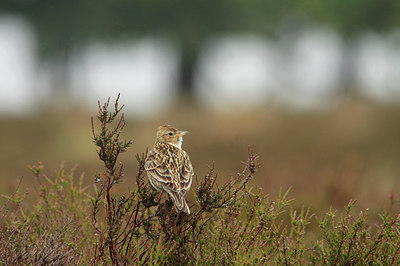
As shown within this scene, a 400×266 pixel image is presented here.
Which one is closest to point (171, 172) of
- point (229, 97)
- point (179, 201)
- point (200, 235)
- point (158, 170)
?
point (158, 170)

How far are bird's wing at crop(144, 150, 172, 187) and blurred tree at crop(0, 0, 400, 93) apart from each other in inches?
1234

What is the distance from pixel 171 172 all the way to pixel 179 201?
334 mm

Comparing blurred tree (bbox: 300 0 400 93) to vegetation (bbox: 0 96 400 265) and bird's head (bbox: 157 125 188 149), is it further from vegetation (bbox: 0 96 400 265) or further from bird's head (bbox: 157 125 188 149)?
vegetation (bbox: 0 96 400 265)

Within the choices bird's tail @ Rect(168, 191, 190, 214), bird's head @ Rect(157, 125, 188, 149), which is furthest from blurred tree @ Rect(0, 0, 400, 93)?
bird's tail @ Rect(168, 191, 190, 214)

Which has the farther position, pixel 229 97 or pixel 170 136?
pixel 229 97

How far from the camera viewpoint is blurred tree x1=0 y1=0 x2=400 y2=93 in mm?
35625

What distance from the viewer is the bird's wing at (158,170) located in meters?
4.85

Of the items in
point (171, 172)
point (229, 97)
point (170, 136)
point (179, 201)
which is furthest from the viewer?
point (229, 97)

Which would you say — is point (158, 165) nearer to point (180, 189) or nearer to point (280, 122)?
point (180, 189)

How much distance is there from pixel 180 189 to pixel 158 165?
1.16 feet

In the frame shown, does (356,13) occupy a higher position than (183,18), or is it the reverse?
(356,13)

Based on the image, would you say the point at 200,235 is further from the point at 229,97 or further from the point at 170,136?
the point at 229,97

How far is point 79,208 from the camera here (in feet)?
19.3

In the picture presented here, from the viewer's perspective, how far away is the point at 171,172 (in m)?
4.93
